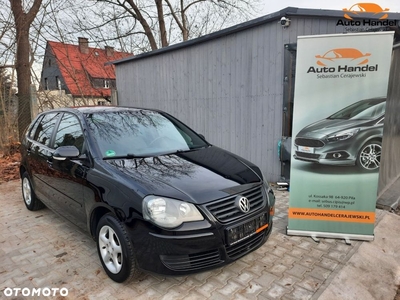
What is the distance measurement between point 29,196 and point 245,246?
12.4 feet

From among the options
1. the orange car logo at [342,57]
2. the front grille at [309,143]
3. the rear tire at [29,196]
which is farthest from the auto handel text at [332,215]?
the rear tire at [29,196]

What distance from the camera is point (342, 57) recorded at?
2.94 metres

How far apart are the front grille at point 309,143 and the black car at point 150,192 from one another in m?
0.70

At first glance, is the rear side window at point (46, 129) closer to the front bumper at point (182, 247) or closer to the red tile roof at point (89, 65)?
the front bumper at point (182, 247)

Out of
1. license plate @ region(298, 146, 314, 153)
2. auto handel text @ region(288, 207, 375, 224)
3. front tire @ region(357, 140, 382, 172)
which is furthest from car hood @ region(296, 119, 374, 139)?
auto handel text @ region(288, 207, 375, 224)

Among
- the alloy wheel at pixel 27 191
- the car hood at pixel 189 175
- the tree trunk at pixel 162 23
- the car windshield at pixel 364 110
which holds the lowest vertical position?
the alloy wheel at pixel 27 191

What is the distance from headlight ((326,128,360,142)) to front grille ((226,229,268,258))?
134 cm

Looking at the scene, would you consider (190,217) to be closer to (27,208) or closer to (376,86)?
(376,86)

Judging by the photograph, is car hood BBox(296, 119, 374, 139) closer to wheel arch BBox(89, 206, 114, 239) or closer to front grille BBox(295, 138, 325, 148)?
front grille BBox(295, 138, 325, 148)

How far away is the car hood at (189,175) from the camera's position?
2277mm

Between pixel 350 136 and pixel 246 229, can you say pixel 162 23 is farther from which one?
pixel 246 229

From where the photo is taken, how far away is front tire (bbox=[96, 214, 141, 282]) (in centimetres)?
229

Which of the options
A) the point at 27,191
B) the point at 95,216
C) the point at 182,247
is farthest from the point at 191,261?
the point at 27,191

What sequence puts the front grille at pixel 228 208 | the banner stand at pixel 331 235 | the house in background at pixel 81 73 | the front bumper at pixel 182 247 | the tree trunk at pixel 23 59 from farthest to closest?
the house in background at pixel 81 73
the tree trunk at pixel 23 59
the banner stand at pixel 331 235
the front grille at pixel 228 208
the front bumper at pixel 182 247
